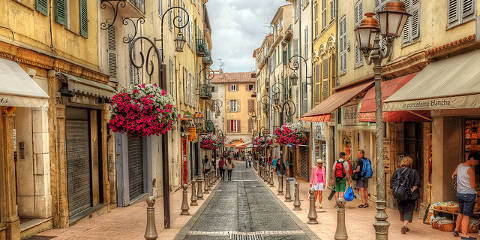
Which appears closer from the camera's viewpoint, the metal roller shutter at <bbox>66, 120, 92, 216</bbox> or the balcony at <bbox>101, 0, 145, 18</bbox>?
the metal roller shutter at <bbox>66, 120, 92, 216</bbox>

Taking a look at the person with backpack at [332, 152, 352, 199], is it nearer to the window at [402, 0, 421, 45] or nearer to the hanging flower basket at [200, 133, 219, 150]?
the window at [402, 0, 421, 45]

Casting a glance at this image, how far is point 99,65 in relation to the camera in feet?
38.2

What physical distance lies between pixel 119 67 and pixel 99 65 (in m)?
1.92

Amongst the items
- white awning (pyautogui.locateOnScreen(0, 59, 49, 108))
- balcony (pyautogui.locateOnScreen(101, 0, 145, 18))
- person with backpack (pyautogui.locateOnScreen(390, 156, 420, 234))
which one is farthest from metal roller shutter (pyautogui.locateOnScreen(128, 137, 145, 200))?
person with backpack (pyautogui.locateOnScreen(390, 156, 420, 234))

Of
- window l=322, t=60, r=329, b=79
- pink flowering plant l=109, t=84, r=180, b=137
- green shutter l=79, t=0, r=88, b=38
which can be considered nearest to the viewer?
pink flowering plant l=109, t=84, r=180, b=137


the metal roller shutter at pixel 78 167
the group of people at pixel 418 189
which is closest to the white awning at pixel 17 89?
the metal roller shutter at pixel 78 167

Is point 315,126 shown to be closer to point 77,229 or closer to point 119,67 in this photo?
point 119,67

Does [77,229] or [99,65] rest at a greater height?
[99,65]

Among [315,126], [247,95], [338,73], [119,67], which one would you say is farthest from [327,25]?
[247,95]

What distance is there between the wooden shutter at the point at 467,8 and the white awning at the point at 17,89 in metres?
8.19

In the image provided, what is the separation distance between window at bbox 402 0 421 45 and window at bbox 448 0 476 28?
1.58m

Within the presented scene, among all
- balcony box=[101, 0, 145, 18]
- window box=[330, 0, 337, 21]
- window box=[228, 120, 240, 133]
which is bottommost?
window box=[228, 120, 240, 133]

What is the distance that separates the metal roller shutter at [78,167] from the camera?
9.96 m

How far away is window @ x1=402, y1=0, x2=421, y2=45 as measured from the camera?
34.9 feet
